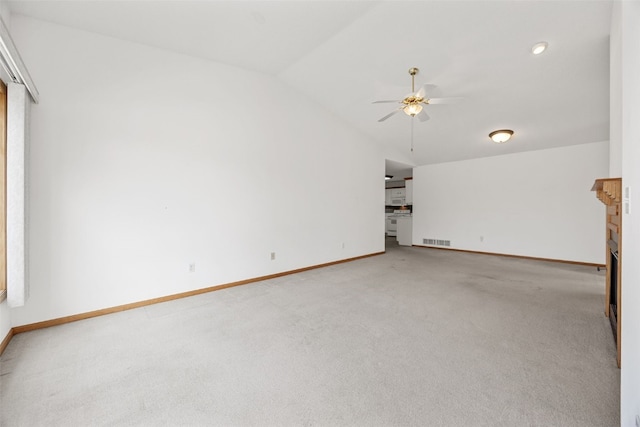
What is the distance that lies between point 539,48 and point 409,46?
146cm

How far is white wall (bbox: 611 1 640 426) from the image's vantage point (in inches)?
41.2

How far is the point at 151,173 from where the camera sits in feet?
10.2

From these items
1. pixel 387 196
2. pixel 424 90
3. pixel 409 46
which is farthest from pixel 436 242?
pixel 409 46

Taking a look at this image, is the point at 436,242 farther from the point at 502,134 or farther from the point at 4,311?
the point at 4,311

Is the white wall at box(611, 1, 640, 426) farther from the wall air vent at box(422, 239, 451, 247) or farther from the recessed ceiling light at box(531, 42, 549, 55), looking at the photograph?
the wall air vent at box(422, 239, 451, 247)

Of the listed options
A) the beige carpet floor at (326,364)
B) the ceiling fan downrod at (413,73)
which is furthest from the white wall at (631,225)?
the ceiling fan downrod at (413,73)

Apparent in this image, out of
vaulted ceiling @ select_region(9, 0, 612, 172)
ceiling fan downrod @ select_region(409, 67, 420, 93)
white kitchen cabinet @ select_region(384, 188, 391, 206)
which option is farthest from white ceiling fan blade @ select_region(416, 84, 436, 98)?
white kitchen cabinet @ select_region(384, 188, 391, 206)

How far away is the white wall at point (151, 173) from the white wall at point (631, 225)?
3681mm

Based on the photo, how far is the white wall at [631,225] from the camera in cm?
105

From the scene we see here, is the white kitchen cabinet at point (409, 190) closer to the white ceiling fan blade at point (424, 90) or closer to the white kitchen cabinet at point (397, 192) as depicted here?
the white kitchen cabinet at point (397, 192)

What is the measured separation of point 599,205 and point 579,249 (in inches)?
35.6

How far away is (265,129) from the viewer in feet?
13.5

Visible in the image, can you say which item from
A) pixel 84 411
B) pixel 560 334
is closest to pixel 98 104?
pixel 84 411

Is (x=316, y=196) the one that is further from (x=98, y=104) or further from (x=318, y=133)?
(x=98, y=104)
